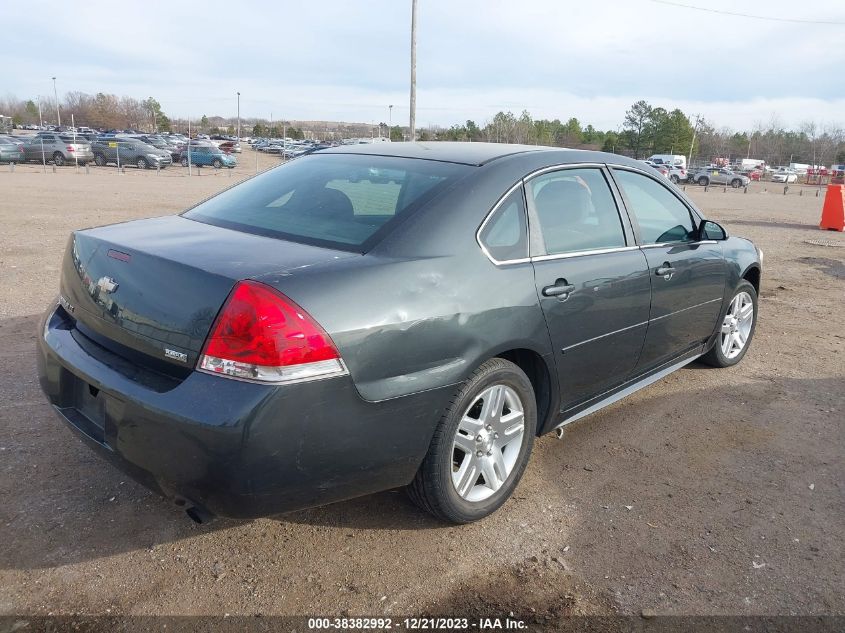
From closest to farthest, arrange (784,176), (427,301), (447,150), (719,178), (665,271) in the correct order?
(427,301) → (447,150) → (665,271) → (719,178) → (784,176)

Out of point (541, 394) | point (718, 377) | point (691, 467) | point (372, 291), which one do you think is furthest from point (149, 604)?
point (718, 377)

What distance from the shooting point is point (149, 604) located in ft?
7.91

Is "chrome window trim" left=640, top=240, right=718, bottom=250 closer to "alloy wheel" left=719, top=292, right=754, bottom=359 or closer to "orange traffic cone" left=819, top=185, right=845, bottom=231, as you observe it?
"alloy wheel" left=719, top=292, right=754, bottom=359

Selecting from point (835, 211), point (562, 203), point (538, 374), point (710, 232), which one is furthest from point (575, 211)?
point (835, 211)

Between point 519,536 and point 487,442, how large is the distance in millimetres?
429

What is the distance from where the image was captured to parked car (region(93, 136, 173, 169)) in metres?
34.8

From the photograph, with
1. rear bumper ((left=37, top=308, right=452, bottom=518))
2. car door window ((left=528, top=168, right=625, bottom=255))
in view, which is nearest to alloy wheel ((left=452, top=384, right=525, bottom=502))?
rear bumper ((left=37, top=308, right=452, bottom=518))

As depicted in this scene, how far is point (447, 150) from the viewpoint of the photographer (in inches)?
139

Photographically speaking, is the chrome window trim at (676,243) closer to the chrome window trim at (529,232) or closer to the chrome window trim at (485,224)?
the chrome window trim at (529,232)

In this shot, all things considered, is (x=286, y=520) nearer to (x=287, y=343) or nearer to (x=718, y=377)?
(x=287, y=343)

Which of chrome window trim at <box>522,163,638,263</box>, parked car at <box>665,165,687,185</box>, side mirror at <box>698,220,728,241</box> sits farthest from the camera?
parked car at <box>665,165,687,185</box>

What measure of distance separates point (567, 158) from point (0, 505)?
316 cm

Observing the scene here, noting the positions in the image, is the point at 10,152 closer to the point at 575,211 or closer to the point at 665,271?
the point at 575,211

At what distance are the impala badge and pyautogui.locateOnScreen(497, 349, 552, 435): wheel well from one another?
1365 mm
